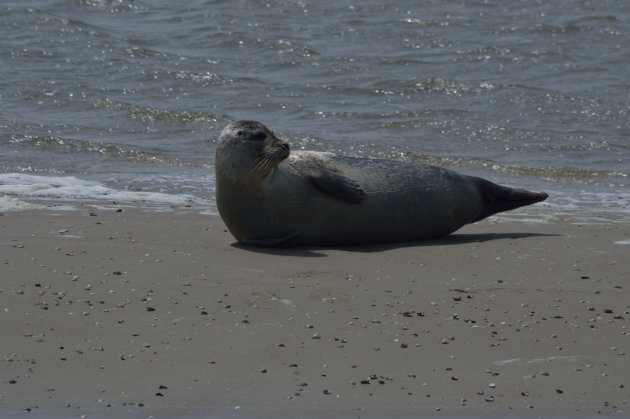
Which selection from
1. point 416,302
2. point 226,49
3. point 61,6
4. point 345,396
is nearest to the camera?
point 345,396

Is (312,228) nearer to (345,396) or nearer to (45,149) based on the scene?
(345,396)

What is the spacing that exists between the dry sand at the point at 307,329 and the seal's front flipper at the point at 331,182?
1.18ft

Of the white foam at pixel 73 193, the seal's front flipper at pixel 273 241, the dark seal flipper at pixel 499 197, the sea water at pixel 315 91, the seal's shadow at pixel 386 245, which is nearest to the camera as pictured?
the seal's shadow at pixel 386 245

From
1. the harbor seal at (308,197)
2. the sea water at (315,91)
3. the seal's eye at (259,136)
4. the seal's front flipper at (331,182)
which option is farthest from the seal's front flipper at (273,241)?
the sea water at (315,91)

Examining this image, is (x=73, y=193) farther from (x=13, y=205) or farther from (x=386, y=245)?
(x=386, y=245)

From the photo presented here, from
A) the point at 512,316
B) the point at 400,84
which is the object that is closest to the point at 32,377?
the point at 512,316

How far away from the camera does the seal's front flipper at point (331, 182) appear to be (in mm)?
6695

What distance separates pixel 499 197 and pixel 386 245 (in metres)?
1.05

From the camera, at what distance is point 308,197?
672 centimetres

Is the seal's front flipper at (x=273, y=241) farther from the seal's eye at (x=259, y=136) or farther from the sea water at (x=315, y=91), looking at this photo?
the sea water at (x=315, y=91)

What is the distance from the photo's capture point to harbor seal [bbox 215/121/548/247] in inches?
262

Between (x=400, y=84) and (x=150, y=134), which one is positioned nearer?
(x=150, y=134)

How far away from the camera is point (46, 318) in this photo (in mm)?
4719

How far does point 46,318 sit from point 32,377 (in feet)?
2.19
